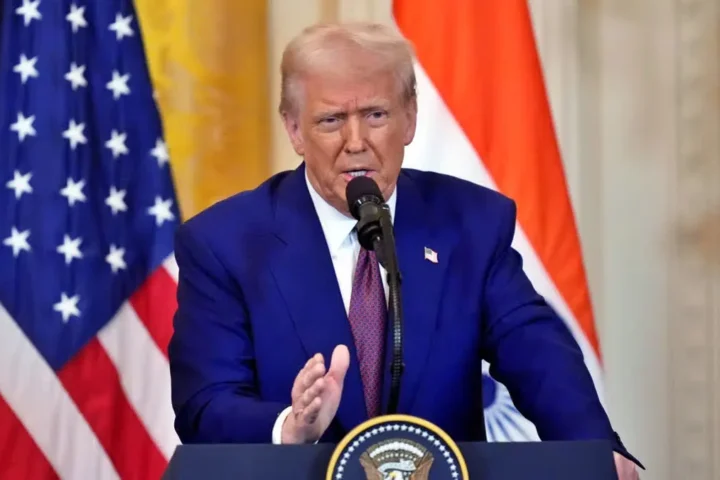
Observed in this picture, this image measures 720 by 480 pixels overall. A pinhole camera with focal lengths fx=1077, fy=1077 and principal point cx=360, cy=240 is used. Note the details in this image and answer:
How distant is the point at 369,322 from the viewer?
202cm

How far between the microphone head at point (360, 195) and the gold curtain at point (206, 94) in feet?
4.85

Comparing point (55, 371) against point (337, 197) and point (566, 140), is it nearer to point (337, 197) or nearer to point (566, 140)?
point (337, 197)

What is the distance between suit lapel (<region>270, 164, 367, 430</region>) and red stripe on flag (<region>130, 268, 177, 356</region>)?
0.96 metres

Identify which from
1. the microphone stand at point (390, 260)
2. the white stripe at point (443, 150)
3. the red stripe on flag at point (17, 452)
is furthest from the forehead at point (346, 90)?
the red stripe on flag at point (17, 452)

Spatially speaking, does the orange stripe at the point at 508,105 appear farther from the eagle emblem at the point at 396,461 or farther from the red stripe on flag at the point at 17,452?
the eagle emblem at the point at 396,461

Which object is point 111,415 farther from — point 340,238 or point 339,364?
point 339,364

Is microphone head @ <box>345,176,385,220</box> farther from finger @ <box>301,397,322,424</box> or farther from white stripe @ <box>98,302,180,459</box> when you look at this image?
white stripe @ <box>98,302,180,459</box>

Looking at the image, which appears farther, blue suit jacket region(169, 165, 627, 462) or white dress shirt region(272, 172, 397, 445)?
white dress shirt region(272, 172, 397, 445)

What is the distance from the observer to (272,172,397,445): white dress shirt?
212 centimetres

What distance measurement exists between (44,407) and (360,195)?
5.28 ft

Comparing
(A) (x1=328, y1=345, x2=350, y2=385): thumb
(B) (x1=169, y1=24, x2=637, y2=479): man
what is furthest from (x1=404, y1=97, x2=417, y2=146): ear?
(A) (x1=328, y1=345, x2=350, y2=385): thumb

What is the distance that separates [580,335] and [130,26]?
157cm

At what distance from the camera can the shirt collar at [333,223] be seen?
2.17 m

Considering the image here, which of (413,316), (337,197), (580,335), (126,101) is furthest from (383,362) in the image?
(126,101)
